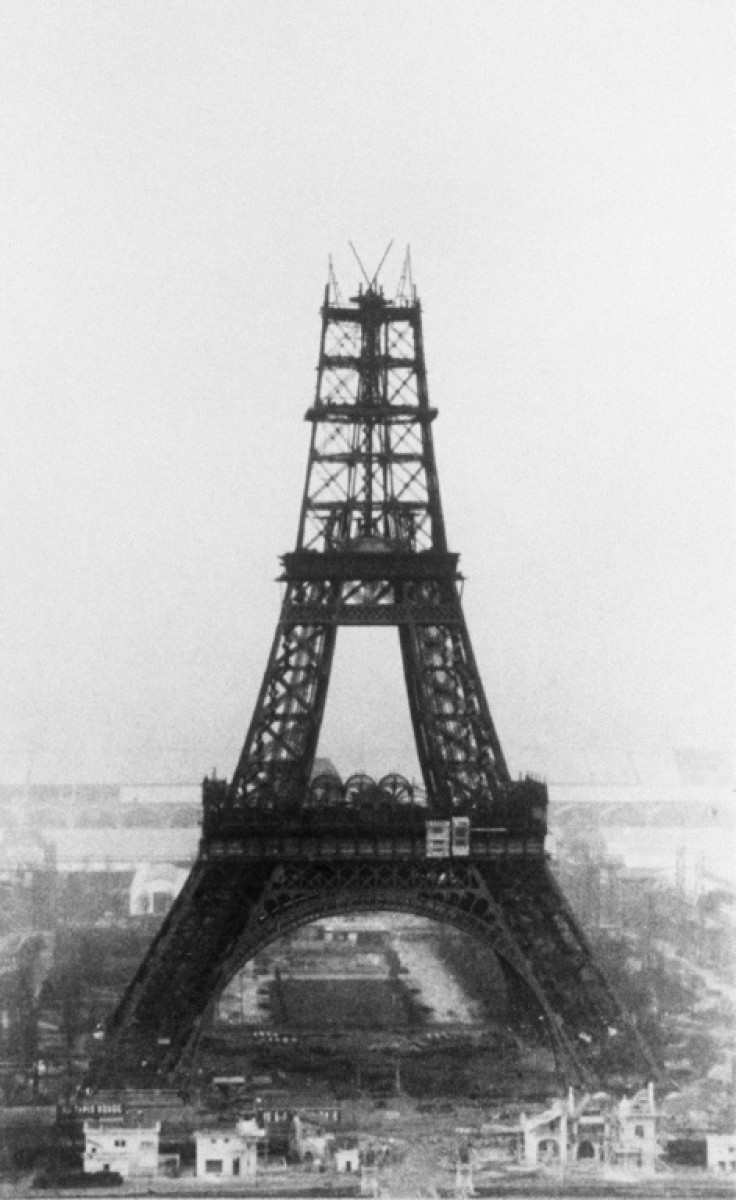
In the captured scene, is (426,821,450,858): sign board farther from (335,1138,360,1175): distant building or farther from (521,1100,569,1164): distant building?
(335,1138,360,1175): distant building

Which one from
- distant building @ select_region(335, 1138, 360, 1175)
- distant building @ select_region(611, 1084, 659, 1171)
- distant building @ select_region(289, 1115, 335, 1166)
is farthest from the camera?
distant building @ select_region(611, 1084, 659, 1171)

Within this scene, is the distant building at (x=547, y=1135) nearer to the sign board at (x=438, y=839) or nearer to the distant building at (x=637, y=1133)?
the distant building at (x=637, y=1133)

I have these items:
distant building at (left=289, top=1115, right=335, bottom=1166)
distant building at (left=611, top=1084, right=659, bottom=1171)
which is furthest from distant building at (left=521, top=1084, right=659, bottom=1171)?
distant building at (left=289, top=1115, right=335, bottom=1166)

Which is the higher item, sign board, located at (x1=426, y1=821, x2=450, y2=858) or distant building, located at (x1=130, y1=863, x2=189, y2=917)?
sign board, located at (x1=426, y1=821, x2=450, y2=858)

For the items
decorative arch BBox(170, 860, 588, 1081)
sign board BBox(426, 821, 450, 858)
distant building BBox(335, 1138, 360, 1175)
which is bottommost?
distant building BBox(335, 1138, 360, 1175)

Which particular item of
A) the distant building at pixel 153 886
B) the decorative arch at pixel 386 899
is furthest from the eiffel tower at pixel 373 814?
the distant building at pixel 153 886

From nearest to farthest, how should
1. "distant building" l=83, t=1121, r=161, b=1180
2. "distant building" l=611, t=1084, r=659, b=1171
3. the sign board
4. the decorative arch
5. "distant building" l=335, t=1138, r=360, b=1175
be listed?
"distant building" l=83, t=1121, r=161, b=1180
"distant building" l=335, t=1138, r=360, b=1175
"distant building" l=611, t=1084, r=659, b=1171
the decorative arch
the sign board

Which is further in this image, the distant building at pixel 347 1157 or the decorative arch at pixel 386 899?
the decorative arch at pixel 386 899
